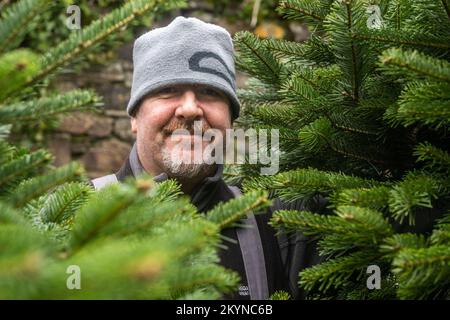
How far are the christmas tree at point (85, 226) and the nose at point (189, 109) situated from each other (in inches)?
44.5

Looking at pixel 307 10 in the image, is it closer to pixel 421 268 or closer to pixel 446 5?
pixel 446 5

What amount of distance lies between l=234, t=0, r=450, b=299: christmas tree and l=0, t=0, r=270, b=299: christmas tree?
0.26 m

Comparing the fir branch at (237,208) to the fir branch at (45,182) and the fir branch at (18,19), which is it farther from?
the fir branch at (18,19)

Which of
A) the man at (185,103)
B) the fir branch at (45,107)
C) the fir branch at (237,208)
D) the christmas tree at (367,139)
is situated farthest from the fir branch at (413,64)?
the man at (185,103)

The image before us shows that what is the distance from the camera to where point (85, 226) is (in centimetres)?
68

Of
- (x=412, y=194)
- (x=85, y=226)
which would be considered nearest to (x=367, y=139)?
(x=412, y=194)

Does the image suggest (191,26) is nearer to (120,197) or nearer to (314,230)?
(314,230)

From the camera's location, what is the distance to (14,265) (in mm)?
544

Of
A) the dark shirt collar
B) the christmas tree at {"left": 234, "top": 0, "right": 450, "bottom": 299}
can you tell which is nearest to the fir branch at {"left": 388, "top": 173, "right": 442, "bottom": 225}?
the christmas tree at {"left": 234, "top": 0, "right": 450, "bottom": 299}

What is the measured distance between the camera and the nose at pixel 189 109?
218 centimetres

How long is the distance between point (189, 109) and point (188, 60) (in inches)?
7.3

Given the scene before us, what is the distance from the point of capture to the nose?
2180 millimetres

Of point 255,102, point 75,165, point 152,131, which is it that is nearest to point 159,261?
point 75,165

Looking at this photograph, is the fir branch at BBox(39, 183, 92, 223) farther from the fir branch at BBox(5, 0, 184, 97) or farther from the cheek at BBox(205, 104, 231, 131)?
the cheek at BBox(205, 104, 231, 131)
